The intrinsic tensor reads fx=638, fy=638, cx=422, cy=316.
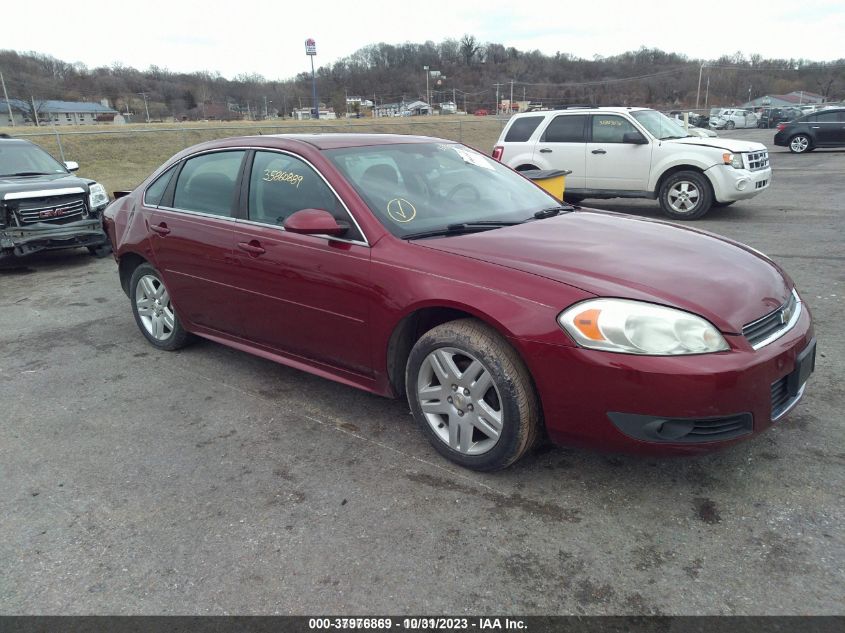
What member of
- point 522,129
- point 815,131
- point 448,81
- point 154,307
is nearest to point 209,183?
point 154,307

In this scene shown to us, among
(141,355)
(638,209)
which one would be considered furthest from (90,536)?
(638,209)

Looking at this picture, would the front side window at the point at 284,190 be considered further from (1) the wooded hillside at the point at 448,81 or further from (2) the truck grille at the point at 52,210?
(1) the wooded hillside at the point at 448,81

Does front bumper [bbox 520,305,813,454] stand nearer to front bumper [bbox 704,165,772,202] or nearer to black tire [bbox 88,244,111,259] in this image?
front bumper [bbox 704,165,772,202]

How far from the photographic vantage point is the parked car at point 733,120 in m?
53.1

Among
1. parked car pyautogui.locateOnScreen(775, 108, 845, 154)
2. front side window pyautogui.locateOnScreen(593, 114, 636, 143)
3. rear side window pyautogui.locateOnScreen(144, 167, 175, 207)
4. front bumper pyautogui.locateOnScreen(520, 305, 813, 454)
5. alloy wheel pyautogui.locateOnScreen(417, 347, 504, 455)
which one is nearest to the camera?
front bumper pyautogui.locateOnScreen(520, 305, 813, 454)

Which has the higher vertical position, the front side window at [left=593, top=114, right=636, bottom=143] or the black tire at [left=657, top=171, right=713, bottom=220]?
the front side window at [left=593, top=114, right=636, bottom=143]

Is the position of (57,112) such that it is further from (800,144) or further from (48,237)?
(48,237)

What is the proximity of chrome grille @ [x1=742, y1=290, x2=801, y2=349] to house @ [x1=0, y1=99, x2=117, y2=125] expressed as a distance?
303 feet

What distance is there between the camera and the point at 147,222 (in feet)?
15.6

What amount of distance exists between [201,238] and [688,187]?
8.34 metres

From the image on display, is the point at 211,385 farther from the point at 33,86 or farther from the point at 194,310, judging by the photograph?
the point at 33,86

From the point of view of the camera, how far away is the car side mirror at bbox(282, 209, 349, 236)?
330 cm

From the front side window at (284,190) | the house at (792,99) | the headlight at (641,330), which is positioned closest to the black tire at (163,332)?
the front side window at (284,190)

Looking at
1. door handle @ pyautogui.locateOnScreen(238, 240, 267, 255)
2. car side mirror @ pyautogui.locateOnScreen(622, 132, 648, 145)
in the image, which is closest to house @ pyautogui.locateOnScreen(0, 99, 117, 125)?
car side mirror @ pyautogui.locateOnScreen(622, 132, 648, 145)
